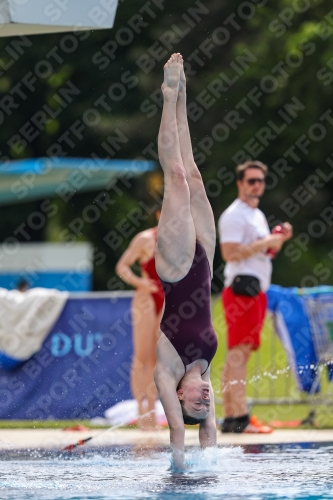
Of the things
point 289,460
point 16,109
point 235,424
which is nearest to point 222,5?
point 16,109

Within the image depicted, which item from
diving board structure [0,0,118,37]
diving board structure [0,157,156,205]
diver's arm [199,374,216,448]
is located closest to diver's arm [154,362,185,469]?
diver's arm [199,374,216,448]

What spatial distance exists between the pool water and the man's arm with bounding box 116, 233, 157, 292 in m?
1.68

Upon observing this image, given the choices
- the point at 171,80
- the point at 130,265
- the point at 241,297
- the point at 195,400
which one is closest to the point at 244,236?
the point at 241,297

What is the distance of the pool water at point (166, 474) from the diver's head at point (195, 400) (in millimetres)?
323

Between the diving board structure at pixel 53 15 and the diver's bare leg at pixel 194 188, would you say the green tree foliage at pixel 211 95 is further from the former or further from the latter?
the diver's bare leg at pixel 194 188

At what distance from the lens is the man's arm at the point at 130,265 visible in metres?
8.37

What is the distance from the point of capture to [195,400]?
5.48 m

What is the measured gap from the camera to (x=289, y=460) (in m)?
6.20

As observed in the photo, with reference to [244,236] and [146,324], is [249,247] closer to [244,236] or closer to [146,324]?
[244,236]

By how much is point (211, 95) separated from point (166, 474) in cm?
1609

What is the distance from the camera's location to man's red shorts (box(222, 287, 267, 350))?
8172 millimetres

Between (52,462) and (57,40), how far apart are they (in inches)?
593

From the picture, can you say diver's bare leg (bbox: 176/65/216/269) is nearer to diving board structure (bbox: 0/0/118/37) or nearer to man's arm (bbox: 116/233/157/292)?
diving board structure (bbox: 0/0/118/37)

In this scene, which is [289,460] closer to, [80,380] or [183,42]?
[80,380]
